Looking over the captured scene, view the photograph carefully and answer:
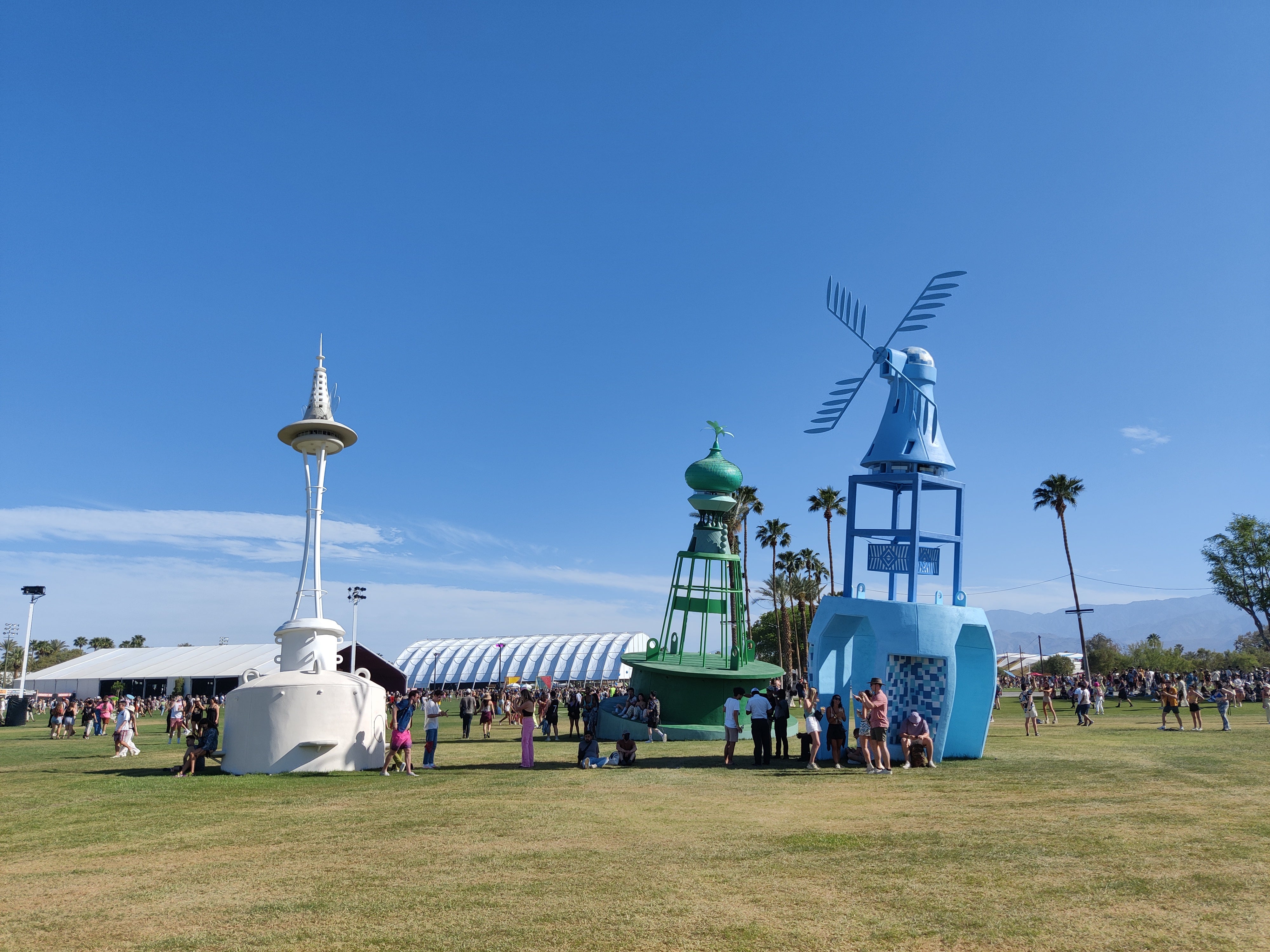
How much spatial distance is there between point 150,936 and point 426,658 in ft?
259

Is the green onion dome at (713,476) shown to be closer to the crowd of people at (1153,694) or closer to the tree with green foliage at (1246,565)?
the crowd of people at (1153,694)

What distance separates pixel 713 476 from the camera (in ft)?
87.9

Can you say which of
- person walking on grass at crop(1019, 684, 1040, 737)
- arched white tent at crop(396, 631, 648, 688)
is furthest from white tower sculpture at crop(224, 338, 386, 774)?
arched white tent at crop(396, 631, 648, 688)

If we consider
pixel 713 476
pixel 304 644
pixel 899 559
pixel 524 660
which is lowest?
pixel 524 660

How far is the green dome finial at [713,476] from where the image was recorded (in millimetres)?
26812

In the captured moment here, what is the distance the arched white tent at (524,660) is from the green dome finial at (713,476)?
157 feet

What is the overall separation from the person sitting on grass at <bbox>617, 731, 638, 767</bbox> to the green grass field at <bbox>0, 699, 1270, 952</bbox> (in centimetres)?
171

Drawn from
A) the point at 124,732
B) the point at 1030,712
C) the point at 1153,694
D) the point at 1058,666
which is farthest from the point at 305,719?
the point at 1058,666

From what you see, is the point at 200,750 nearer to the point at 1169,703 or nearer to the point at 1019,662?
the point at 1169,703

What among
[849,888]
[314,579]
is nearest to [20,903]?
[849,888]

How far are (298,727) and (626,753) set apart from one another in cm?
632

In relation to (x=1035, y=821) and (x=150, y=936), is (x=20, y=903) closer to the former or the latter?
(x=150, y=936)

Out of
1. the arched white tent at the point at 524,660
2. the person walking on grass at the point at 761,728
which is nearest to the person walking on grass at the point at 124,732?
the person walking on grass at the point at 761,728

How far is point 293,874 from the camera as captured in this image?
25.5ft
